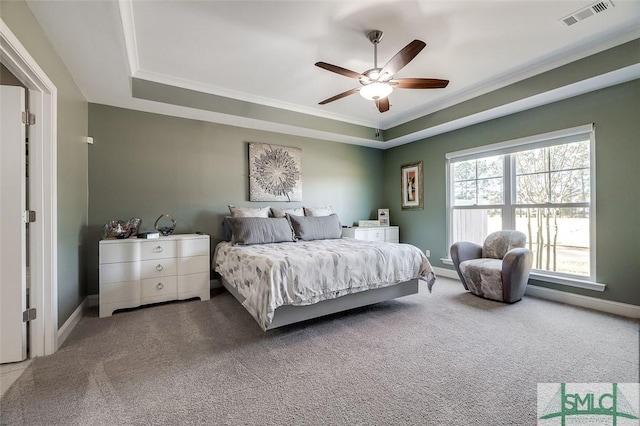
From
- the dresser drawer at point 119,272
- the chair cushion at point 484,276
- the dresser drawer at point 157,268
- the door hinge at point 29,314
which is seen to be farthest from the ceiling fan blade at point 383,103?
the door hinge at point 29,314

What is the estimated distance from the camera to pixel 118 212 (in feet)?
11.1

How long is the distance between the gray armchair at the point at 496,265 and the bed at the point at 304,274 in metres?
0.75

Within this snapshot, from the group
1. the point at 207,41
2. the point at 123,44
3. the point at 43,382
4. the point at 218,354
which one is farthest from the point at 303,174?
the point at 43,382

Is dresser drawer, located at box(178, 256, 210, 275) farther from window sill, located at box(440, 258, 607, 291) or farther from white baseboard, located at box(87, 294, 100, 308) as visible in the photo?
window sill, located at box(440, 258, 607, 291)

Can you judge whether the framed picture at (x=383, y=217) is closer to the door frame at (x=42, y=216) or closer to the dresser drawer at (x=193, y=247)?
the dresser drawer at (x=193, y=247)

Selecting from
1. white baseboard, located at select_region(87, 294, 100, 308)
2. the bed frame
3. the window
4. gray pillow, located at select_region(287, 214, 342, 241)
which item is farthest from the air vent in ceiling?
white baseboard, located at select_region(87, 294, 100, 308)

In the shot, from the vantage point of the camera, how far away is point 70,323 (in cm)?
248

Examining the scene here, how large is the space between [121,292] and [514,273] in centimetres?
439

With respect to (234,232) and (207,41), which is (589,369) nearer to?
(234,232)

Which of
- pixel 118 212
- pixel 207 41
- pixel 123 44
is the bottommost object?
pixel 118 212

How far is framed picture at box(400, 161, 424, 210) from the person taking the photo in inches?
197

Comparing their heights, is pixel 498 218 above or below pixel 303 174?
below

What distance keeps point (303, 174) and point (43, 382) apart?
3.79m

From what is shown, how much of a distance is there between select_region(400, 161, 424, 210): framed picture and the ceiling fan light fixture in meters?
2.65
